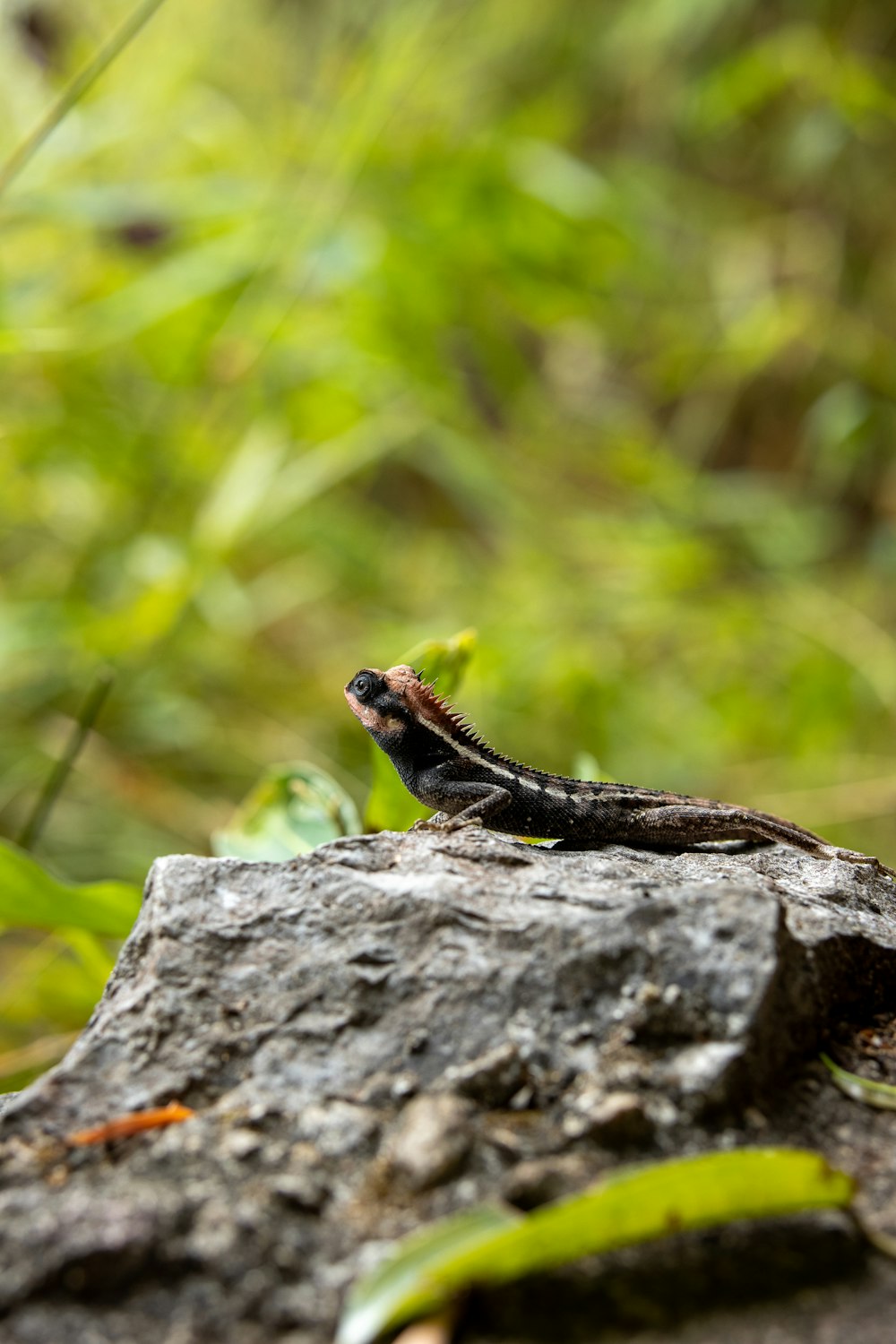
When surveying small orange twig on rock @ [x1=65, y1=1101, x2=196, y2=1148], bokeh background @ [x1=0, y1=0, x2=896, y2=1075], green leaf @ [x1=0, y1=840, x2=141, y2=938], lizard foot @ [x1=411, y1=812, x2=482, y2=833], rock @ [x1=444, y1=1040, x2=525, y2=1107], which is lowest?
small orange twig on rock @ [x1=65, y1=1101, x2=196, y2=1148]

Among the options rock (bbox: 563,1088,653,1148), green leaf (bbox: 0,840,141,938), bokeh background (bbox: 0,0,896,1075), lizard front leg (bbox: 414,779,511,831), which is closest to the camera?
rock (bbox: 563,1088,653,1148)

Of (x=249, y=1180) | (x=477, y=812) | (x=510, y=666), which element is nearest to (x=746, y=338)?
(x=510, y=666)

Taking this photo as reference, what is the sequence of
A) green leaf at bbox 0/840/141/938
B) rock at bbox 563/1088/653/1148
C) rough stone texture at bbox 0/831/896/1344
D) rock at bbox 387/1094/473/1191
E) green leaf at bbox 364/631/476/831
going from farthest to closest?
green leaf at bbox 364/631/476/831 < green leaf at bbox 0/840/141/938 < rock at bbox 563/1088/653/1148 < rock at bbox 387/1094/473/1191 < rough stone texture at bbox 0/831/896/1344

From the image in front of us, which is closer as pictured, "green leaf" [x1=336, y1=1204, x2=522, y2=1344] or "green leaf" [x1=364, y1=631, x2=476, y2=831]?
"green leaf" [x1=336, y1=1204, x2=522, y2=1344]

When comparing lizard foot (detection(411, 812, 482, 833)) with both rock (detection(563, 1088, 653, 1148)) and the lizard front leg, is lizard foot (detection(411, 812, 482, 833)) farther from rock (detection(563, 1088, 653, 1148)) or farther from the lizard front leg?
rock (detection(563, 1088, 653, 1148))

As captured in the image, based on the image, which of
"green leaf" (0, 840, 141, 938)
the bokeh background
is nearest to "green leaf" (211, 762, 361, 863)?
"green leaf" (0, 840, 141, 938)

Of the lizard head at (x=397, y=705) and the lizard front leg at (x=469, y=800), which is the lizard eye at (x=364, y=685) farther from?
the lizard front leg at (x=469, y=800)

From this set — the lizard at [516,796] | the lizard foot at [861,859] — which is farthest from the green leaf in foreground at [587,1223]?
the lizard at [516,796]
